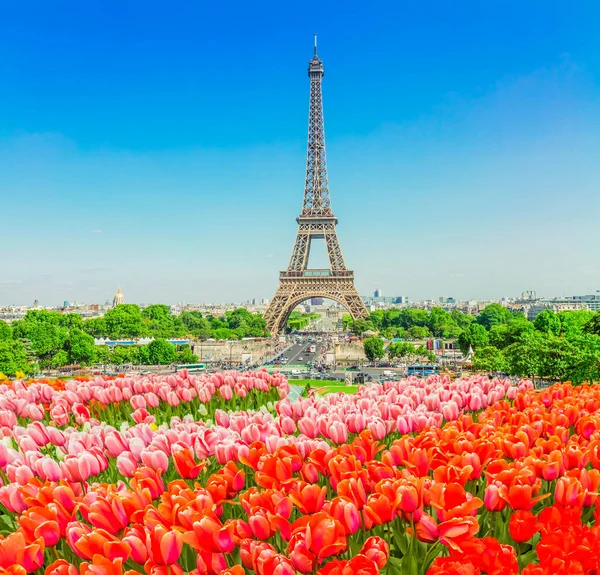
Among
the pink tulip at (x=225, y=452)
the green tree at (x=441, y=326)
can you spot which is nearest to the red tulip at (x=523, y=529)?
the pink tulip at (x=225, y=452)

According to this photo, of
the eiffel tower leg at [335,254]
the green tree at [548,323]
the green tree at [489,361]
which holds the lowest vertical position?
the green tree at [489,361]

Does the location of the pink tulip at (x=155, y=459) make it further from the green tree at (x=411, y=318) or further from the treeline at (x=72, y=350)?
the green tree at (x=411, y=318)

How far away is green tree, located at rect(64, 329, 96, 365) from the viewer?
5025 centimetres

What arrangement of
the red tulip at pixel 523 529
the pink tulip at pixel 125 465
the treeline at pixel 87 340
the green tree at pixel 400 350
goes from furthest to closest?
the green tree at pixel 400 350 < the treeline at pixel 87 340 < the pink tulip at pixel 125 465 < the red tulip at pixel 523 529

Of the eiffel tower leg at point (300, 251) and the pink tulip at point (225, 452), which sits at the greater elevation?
the eiffel tower leg at point (300, 251)

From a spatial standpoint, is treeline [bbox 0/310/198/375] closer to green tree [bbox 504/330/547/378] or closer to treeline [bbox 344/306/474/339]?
treeline [bbox 344/306/474/339]

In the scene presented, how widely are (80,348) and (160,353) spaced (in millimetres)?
6894

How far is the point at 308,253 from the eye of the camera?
7462 cm

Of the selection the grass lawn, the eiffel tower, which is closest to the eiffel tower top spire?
the eiffel tower

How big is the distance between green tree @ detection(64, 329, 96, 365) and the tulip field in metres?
46.4

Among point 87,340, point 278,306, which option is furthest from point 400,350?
point 87,340

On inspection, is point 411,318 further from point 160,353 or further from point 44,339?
point 44,339

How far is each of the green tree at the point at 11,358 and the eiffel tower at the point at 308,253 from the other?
34.4 metres

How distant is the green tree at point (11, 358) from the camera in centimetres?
3806
